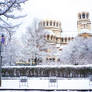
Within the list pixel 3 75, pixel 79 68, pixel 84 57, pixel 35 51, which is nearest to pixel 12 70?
pixel 3 75

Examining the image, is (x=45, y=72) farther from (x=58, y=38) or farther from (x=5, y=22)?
(x=58, y=38)

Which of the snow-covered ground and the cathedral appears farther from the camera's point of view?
the cathedral

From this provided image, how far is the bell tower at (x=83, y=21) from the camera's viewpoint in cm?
8444

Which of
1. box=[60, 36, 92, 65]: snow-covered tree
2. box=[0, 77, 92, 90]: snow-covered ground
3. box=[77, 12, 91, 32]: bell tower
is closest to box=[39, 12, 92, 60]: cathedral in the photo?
box=[77, 12, 91, 32]: bell tower

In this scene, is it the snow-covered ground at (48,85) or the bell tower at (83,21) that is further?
the bell tower at (83,21)

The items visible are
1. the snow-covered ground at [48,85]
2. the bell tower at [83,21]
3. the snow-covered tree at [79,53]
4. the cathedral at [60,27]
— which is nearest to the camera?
the snow-covered ground at [48,85]

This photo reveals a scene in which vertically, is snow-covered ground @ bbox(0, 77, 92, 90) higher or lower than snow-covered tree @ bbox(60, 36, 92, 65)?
lower

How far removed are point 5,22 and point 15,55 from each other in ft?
90.6

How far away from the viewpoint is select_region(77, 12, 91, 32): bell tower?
84438 millimetres

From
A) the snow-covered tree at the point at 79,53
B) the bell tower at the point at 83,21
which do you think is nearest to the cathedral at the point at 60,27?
the bell tower at the point at 83,21

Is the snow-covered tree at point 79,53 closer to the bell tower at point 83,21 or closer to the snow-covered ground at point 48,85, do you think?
the snow-covered ground at point 48,85

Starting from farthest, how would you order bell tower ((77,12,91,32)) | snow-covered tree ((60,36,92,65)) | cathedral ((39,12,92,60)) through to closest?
bell tower ((77,12,91,32)) → cathedral ((39,12,92,60)) → snow-covered tree ((60,36,92,65))

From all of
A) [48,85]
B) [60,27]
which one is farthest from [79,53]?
Result: [60,27]

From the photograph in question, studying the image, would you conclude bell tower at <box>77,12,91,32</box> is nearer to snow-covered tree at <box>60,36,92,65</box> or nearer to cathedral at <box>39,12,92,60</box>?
cathedral at <box>39,12,92,60</box>
